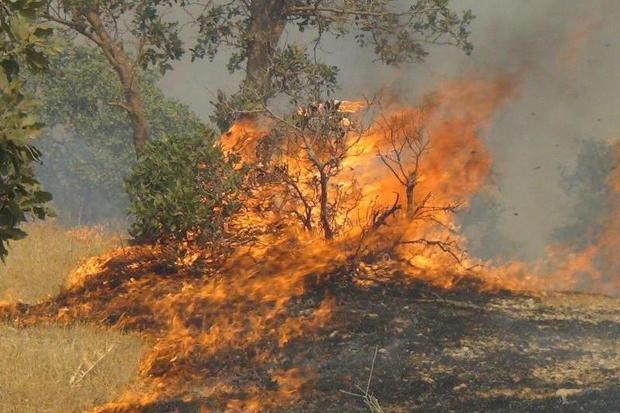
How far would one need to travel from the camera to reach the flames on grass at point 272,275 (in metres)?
9.01

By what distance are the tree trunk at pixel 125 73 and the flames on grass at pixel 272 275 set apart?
2725mm

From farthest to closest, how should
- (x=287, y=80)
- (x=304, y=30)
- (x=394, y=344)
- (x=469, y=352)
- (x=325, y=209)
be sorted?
(x=304, y=30), (x=287, y=80), (x=325, y=209), (x=394, y=344), (x=469, y=352)

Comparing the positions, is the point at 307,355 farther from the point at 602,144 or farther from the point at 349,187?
the point at 602,144

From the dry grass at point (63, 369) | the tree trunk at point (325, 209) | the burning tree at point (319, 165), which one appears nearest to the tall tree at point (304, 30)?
the burning tree at point (319, 165)

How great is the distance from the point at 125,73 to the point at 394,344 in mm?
9268

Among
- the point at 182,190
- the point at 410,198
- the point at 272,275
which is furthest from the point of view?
the point at 410,198

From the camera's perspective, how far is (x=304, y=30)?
17.0 meters

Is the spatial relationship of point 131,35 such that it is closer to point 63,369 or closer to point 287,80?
point 287,80

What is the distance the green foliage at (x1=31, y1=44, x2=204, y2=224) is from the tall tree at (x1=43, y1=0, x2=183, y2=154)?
388 inches

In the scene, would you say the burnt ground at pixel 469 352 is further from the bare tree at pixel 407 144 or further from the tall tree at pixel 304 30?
the tall tree at pixel 304 30

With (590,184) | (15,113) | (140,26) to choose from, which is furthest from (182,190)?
(590,184)

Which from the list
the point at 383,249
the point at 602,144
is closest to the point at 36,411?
the point at 383,249

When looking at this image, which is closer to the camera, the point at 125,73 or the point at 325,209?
the point at 325,209

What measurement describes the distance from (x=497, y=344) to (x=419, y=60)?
947 centimetres
